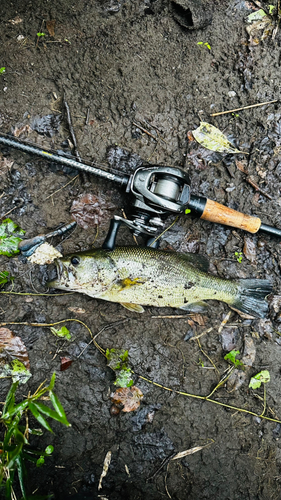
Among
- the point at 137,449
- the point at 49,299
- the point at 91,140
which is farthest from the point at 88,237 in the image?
the point at 137,449

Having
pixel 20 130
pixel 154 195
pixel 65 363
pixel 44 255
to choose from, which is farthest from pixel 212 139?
pixel 65 363

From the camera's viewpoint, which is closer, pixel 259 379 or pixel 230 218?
pixel 230 218

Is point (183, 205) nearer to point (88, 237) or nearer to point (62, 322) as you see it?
point (88, 237)

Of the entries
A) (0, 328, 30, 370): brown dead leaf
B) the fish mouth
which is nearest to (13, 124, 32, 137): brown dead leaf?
the fish mouth

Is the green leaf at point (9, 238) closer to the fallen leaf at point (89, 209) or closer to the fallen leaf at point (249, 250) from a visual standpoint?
the fallen leaf at point (89, 209)

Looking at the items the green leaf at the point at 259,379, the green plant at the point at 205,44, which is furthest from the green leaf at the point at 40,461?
the green plant at the point at 205,44

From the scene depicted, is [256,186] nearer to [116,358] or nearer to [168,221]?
[168,221]
